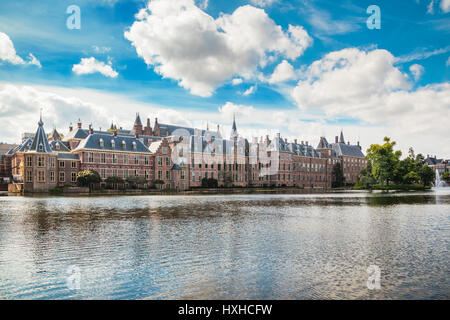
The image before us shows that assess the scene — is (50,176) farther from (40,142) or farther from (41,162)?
(40,142)

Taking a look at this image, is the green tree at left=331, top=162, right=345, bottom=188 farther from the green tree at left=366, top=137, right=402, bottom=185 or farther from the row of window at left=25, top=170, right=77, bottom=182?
the row of window at left=25, top=170, right=77, bottom=182

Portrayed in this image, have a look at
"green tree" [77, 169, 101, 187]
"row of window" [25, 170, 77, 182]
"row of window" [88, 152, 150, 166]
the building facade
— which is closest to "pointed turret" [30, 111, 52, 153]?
the building facade

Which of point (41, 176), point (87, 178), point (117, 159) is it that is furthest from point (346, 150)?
point (41, 176)

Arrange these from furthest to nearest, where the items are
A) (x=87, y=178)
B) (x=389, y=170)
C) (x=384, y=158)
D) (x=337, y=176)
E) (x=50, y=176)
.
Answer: (x=337, y=176) < (x=389, y=170) < (x=384, y=158) < (x=50, y=176) < (x=87, y=178)

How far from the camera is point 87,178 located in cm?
6156

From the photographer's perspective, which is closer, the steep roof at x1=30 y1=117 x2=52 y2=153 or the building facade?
the steep roof at x1=30 y1=117 x2=52 y2=153

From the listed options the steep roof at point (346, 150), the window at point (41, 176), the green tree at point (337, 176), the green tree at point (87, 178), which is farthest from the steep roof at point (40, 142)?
the steep roof at point (346, 150)

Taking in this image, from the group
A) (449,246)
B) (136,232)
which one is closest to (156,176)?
(136,232)

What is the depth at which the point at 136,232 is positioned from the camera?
625 inches

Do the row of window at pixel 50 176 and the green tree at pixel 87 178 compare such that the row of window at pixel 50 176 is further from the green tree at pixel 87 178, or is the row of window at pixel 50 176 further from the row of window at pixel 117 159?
the green tree at pixel 87 178

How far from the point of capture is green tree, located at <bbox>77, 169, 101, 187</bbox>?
2430 inches

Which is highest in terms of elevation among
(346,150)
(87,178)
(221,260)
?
(346,150)

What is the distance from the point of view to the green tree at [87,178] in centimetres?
6172

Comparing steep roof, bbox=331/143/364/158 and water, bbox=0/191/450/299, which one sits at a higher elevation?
steep roof, bbox=331/143/364/158
